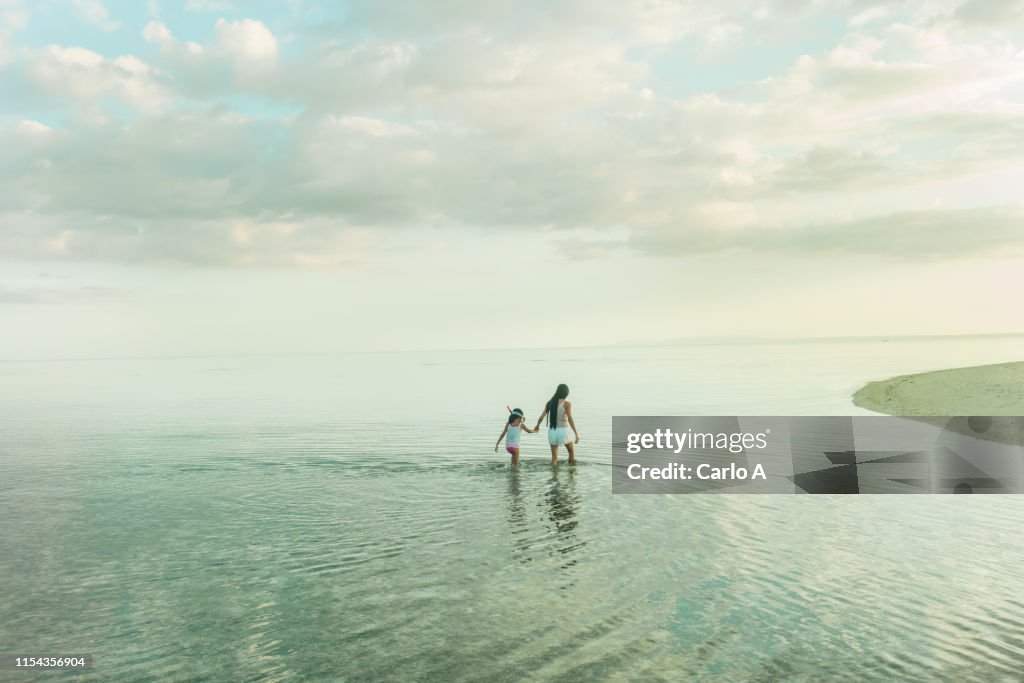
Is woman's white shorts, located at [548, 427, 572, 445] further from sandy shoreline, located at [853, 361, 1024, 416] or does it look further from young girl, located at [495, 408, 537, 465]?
sandy shoreline, located at [853, 361, 1024, 416]

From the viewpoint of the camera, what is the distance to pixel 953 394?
4591cm

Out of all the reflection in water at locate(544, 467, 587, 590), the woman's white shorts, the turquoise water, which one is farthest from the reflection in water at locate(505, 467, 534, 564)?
the woman's white shorts

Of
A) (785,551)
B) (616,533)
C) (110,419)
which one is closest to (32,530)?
(616,533)

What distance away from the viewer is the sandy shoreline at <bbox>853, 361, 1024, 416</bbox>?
130ft

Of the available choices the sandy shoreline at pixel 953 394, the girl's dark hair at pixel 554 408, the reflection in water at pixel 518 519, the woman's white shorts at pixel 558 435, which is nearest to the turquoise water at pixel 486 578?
the reflection in water at pixel 518 519

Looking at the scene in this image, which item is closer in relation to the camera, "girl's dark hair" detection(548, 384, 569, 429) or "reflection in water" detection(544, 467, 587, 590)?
"reflection in water" detection(544, 467, 587, 590)

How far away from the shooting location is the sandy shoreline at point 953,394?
130ft

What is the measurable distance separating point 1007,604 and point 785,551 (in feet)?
12.8

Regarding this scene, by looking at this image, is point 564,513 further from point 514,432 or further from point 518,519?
point 514,432

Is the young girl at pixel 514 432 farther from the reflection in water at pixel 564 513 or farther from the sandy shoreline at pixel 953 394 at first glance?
the sandy shoreline at pixel 953 394

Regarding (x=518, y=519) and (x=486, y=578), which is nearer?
(x=486, y=578)

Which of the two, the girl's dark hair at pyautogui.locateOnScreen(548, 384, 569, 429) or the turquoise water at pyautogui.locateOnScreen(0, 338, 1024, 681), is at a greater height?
the girl's dark hair at pyautogui.locateOnScreen(548, 384, 569, 429)

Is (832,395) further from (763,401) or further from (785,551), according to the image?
(785,551)

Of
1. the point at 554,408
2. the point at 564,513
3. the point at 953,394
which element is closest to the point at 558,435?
the point at 554,408
